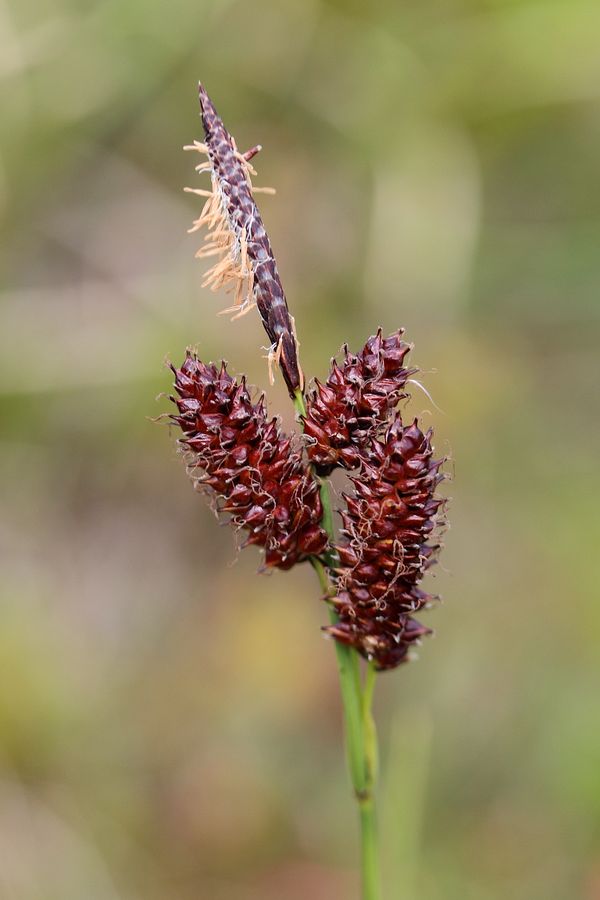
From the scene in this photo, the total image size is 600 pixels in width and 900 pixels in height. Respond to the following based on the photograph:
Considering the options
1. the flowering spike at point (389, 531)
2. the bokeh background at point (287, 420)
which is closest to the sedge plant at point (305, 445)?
the flowering spike at point (389, 531)

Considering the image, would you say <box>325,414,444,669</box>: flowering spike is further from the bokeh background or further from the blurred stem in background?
the bokeh background

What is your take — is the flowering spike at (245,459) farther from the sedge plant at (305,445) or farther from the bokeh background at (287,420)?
the bokeh background at (287,420)

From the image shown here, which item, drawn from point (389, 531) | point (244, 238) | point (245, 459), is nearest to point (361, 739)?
point (389, 531)

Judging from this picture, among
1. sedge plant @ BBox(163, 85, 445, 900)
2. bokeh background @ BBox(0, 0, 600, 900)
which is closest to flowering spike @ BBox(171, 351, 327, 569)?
sedge plant @ BBox(163, 85, 445, 900)

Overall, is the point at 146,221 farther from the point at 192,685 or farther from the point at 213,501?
the point at 213,501

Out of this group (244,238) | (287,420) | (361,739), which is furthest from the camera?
(287,420)

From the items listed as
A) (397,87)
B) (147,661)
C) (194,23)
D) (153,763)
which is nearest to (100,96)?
(194,23)

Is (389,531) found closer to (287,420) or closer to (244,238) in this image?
(244,238)
